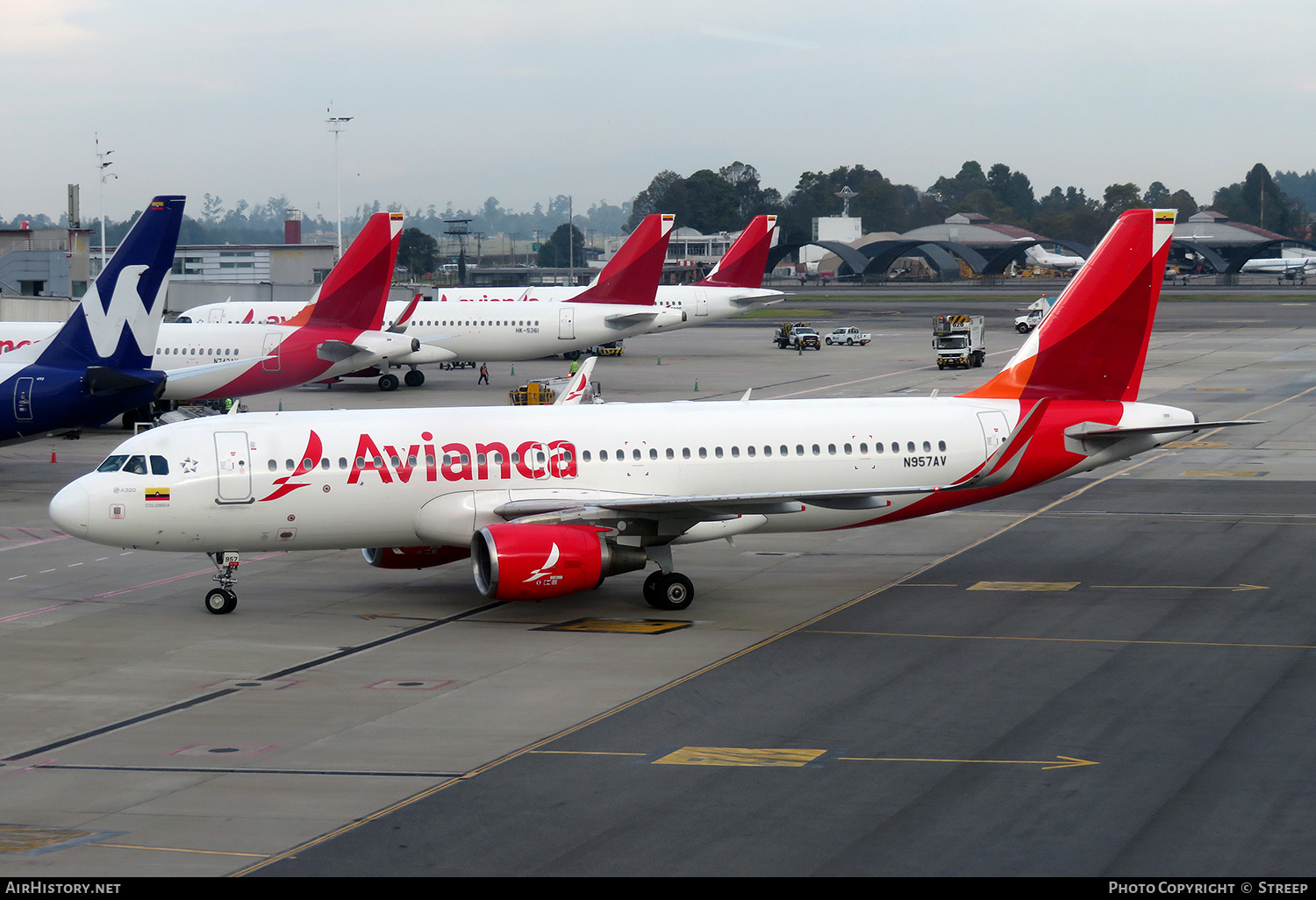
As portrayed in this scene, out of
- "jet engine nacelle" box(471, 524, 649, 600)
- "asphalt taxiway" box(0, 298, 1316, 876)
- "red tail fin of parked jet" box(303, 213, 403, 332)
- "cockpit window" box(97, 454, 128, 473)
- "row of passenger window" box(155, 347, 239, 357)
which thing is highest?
"red tail fin of parked jet" box(303, 213, 403, 332)

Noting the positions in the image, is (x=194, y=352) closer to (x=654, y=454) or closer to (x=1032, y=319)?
(x=654, y=454)

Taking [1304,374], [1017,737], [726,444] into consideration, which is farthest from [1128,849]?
[1304,374]

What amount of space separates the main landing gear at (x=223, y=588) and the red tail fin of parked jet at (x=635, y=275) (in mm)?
58066

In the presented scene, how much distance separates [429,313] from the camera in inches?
3428

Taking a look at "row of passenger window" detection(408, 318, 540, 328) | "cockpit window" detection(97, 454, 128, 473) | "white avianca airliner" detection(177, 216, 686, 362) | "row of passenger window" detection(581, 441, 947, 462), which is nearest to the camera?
"cockpit window" detection(97, 454, 128, 473)

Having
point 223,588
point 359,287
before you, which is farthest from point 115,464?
point 359,287

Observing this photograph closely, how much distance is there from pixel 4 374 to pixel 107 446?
13301 millimetres

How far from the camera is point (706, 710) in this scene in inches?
926

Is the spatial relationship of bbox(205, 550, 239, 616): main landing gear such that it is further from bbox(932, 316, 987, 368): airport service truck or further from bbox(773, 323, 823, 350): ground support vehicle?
bbox(773, 323, 823, 350): ground support vehicle

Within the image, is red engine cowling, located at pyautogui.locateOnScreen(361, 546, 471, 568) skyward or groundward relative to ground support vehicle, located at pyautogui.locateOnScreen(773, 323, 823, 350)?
groundward

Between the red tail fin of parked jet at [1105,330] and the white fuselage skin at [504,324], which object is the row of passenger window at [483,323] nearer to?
the white fuselage skin at [504,324]

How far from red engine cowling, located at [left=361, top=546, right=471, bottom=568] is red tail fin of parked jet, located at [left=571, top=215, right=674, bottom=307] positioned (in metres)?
56.0

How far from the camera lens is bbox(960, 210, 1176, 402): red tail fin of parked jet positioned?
114ft

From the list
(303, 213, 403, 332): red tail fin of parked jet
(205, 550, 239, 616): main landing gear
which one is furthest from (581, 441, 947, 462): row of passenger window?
(303, 213, 403, 332): red tail fin of parked jet
